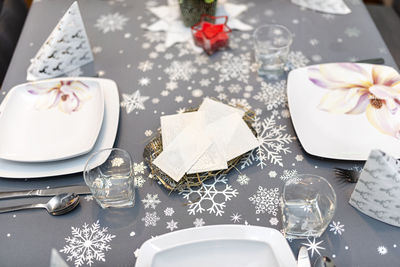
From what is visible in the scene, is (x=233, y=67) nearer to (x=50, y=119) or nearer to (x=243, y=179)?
(x=243, y=179)

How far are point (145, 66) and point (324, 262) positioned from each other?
0.71m

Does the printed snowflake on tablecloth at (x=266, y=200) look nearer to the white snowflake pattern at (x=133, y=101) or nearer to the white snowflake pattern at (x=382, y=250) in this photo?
the white snowflake pattern at (x=382, y=250)

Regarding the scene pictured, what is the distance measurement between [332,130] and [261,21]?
1.58 ft

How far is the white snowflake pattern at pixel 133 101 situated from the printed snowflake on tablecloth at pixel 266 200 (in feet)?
1.25

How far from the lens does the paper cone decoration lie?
3.18 feet

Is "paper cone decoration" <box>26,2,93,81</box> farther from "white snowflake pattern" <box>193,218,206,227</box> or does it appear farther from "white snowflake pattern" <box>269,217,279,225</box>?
"white snowflake pattern" <box>269,217,279,225</box>

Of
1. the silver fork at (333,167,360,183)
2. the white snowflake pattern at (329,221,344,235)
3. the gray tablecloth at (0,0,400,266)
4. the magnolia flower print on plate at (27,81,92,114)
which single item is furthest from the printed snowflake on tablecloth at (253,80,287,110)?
the magnolia flower print on plate at (27,81,92,114)

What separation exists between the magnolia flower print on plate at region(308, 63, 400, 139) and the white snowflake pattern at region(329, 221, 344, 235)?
0.26 metres

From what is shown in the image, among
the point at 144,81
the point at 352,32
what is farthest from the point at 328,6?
the point at 144,81

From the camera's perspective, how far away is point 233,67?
1.04m

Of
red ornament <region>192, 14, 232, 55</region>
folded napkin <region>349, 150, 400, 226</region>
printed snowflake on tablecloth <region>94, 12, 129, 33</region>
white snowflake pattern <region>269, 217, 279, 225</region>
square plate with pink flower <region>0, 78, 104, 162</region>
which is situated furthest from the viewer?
printed snowflake on tablecloth <region>94, 12, 129, 33</region>

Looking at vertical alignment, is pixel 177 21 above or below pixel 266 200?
above

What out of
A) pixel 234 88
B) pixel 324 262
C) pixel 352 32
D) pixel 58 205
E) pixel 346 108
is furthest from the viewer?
pixel 352 32

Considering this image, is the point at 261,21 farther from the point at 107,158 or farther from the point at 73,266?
the point at 73,266
